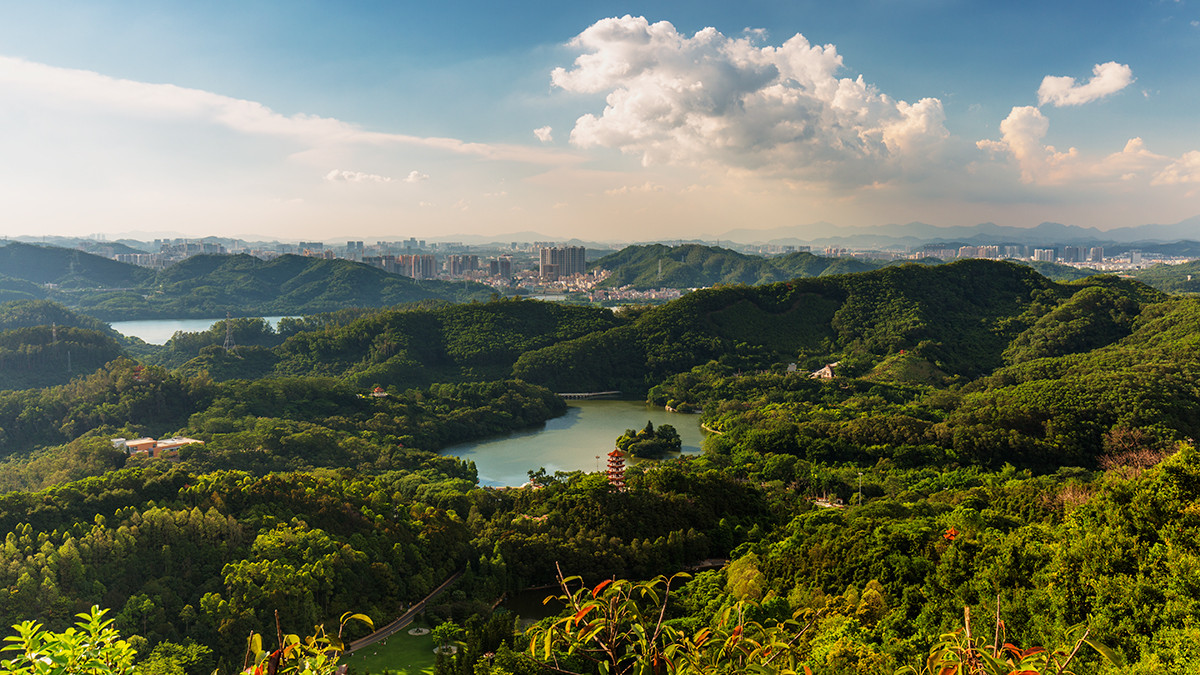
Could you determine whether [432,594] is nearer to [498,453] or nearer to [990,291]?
[498,453]

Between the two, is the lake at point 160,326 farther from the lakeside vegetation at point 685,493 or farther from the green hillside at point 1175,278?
the green hillside at point 1175,278

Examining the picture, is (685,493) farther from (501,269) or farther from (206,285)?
(501,269)

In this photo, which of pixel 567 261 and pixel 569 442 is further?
pixel 567 261

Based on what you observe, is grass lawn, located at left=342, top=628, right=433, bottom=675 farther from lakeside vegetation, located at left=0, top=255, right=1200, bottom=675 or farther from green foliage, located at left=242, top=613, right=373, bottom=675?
green foliage, located at left=242, top=613, right=373, bottom=675

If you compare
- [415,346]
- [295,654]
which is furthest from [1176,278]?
[295,654]

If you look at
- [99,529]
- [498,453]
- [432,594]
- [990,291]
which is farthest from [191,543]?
[990,291]

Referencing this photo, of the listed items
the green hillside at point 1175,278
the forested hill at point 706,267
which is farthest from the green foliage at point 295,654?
the forested hill at point 706,267
